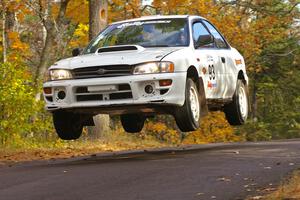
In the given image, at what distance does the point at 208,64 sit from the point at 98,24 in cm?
643

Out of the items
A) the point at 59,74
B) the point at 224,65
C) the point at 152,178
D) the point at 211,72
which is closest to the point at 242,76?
the point at 224,65

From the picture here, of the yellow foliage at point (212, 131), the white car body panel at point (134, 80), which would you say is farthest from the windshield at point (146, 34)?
the yellow foliage at point (212, 131)

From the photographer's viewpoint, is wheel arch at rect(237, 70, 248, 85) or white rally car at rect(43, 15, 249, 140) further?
wheel arch at rect(237, 70, 248, 85)

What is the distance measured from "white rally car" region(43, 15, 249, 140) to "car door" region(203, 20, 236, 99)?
10 cm

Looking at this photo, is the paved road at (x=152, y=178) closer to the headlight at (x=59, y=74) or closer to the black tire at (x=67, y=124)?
the black tire at (x=67, y=124)

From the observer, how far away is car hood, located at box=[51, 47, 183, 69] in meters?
8.68

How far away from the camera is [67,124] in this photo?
998 centimetres

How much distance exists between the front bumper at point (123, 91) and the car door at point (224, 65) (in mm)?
2077

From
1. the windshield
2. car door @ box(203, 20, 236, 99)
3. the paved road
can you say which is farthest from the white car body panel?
car door @ box(203, 20, 236, 99)

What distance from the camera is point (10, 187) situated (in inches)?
264

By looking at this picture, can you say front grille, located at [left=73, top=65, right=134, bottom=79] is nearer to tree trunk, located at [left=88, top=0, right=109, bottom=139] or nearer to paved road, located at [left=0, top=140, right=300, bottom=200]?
paved road, located at [left=0, top=140, right=300, bottom=200]

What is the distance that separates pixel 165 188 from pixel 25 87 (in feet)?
31.7

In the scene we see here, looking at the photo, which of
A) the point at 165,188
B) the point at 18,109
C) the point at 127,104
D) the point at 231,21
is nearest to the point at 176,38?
the point at 127,104

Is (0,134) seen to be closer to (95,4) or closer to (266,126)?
(95,4)
